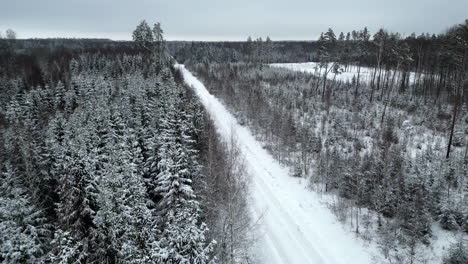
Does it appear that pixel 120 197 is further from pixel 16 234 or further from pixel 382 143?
pixel 382 143

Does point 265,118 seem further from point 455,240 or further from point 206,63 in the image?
point 206,63

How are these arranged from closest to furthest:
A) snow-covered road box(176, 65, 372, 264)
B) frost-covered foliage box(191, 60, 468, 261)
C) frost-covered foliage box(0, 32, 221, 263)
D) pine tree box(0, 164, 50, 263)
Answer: frost-covered foliage box(0, 32, 221, 263) → pine tree box(0, 164, 50, 263) → snow-covered road box(176, 65, 372, 264) → frost-covered foliage box(191, 60, 468, 261)

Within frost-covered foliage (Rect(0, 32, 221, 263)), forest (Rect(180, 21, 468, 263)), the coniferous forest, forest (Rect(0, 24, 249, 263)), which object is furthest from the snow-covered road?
frost-covered foliage (Rect(0, 32, 221, 263))

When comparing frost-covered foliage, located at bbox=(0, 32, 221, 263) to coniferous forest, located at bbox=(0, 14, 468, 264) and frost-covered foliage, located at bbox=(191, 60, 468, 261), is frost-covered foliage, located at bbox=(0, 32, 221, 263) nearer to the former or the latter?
coniferous forest, located at bbox=(0, 14, 468, 264)

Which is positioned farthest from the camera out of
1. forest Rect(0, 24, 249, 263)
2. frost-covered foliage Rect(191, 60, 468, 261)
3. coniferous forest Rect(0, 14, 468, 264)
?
frost-covered foliage Rect(191, 60, 468, 261)

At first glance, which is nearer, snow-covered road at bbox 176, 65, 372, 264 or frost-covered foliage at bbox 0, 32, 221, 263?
frost-covered foliage at bbox 0, 32, 221, 263

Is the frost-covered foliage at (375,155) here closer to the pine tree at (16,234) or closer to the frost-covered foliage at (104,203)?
the frost-covered foliage at (104,203)

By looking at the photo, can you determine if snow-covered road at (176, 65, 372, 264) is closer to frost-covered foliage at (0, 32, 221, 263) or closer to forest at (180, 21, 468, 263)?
forest at (180, 21, 468, 263)

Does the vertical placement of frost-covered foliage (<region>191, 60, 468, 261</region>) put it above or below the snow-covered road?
above
